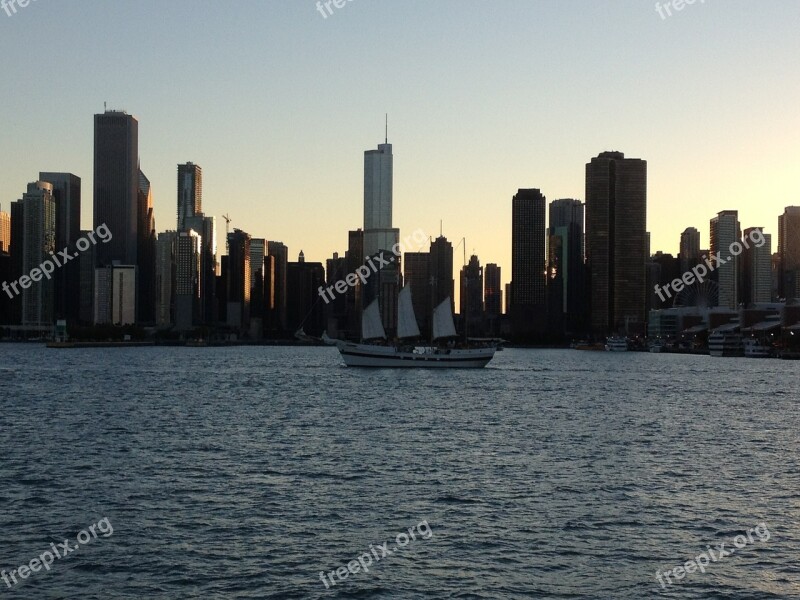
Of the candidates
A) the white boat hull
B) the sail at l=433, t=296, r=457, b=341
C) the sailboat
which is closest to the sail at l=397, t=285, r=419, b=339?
the sailboat

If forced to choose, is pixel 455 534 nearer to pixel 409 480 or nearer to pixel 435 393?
pixel 409 480

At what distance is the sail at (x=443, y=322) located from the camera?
154 m

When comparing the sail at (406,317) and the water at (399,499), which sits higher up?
the sail at (406,317)

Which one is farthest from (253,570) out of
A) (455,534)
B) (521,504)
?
(521,504)

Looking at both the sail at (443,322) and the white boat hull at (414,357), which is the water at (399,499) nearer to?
the sail at (443,322)

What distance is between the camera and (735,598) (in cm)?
2805

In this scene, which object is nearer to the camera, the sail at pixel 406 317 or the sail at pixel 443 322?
the sail at pixel 443 322

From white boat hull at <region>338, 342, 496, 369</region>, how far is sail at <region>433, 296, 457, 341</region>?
6917mm

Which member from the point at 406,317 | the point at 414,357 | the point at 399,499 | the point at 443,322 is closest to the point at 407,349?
the point at 414,357

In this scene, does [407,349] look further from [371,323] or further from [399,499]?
[399,499]

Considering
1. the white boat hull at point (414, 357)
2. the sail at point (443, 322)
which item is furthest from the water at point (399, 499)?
the white boat hull at point (414, 357)

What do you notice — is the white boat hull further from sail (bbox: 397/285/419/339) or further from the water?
the water

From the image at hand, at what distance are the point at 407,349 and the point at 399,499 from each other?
12229 cm

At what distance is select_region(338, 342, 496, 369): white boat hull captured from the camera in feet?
525
